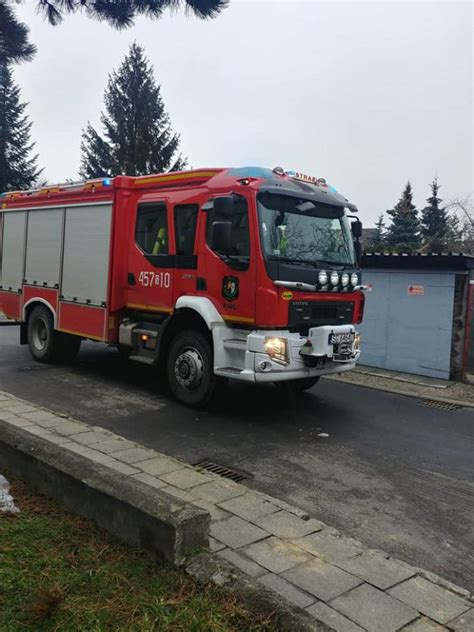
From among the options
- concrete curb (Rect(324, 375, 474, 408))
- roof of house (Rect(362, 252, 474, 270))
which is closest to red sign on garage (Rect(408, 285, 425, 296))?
roof of house (Rect(362, 252, 474, 270))

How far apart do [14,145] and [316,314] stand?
3610 cm

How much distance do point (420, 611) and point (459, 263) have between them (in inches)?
310

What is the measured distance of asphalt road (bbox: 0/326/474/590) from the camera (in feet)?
13.8

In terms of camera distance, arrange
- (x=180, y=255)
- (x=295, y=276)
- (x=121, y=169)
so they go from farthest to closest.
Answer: (x=121, y=169) → (x=180, y=255) → (x=295, y=276)

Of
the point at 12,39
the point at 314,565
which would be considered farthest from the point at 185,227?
the point at 314,565

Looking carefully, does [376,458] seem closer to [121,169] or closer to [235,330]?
[235,330]

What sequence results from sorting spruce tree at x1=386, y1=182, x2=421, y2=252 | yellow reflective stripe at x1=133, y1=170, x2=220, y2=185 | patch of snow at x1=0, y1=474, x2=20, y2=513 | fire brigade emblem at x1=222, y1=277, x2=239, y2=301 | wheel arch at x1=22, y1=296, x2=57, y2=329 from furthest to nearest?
spruce tree at x1=386, y1=182, x2=421, y2=252
wheel arch at x1=22, y1=296, x2=57, y2=329
yellow reflective stripe at x1=133, y1=170, x2=220, y2=185
fire brigade emblem at x1=222, y1=277, x2=239, y2=301
patch of snow at x1=0, y1=474, x2=20, y2=513

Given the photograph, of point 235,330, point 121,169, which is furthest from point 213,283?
point 121,169

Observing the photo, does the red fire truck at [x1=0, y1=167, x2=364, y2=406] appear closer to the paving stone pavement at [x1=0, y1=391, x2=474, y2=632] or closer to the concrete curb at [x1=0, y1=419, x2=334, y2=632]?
the paving stone pavement at [x1=0, y1=391, x2=474, y2=632]

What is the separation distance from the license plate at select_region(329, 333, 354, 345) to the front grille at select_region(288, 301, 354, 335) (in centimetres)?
20

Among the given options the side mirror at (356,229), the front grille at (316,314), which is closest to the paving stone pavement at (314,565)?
the front grille at (316,314)

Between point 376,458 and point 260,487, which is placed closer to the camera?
point 260,487

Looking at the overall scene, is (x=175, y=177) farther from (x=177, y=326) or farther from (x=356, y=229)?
(x=356, y=229)

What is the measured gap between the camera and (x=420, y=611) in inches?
114
